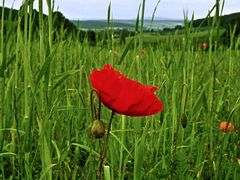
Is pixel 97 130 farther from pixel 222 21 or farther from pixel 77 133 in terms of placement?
pixel 222 21

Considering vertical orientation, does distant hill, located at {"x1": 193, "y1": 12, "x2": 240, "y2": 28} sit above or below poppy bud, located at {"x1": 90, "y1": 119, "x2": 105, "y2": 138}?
above

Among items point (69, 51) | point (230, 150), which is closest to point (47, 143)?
point (230, 150)

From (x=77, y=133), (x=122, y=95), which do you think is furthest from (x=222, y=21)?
(x=122, y=95)

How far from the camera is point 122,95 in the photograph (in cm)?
62

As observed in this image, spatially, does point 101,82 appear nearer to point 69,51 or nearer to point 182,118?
point 182,118

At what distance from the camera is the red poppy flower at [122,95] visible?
0.62 m

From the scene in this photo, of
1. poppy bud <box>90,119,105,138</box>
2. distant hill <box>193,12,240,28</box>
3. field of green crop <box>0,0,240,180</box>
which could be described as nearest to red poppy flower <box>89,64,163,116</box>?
poppy bud <box>90,119,105,138</box>

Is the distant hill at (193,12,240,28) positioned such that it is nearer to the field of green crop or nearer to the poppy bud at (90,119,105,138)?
the field of green crop

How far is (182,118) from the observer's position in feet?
3.54

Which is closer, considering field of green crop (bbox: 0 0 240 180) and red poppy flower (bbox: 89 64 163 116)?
red poppy flower (bbox: 89 64 163 116)

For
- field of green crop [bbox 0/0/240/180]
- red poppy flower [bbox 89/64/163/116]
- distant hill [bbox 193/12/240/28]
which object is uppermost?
distant hill [bbox 193/12/240/28]

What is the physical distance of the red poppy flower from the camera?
0.62 metres

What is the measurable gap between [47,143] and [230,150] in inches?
35.0

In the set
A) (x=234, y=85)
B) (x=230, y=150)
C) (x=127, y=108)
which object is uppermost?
(x=127, y=108)
